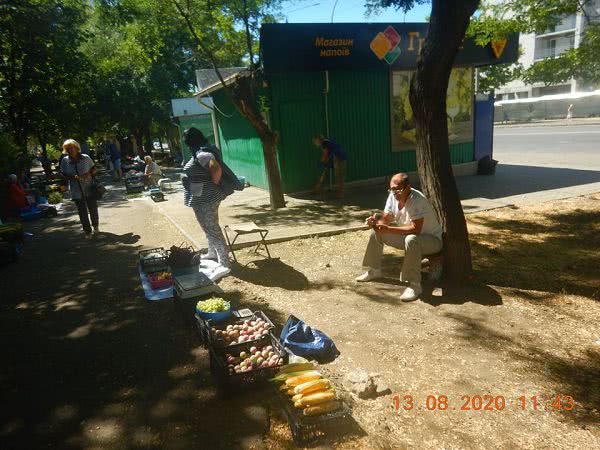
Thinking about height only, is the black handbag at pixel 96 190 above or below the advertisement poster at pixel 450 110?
below

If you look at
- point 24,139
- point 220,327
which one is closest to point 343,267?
point 220,327

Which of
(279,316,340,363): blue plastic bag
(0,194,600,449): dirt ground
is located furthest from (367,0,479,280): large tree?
(279,316,340,363): blue plastic bag

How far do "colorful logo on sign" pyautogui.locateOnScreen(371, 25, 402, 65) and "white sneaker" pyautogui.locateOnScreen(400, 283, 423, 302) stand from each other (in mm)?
8430

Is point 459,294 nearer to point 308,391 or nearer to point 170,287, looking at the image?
point 308,391

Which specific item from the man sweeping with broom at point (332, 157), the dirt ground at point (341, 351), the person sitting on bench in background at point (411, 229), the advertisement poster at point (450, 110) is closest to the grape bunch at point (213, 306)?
the dirt ground at point (341, 351)

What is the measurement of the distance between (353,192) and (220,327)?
8.65 m

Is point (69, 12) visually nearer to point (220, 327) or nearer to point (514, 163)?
point (220, 327)

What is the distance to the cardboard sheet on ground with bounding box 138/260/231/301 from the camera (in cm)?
580

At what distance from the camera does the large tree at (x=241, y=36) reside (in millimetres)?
10062

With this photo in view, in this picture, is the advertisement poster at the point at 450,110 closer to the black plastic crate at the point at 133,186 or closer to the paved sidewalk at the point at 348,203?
the paved sidewalk at the point at 348,203

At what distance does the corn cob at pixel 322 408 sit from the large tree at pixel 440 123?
3023 mm

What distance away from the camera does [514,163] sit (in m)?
16.2

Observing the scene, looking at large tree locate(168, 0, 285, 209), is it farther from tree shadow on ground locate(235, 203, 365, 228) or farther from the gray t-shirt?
the gray t-shirt
